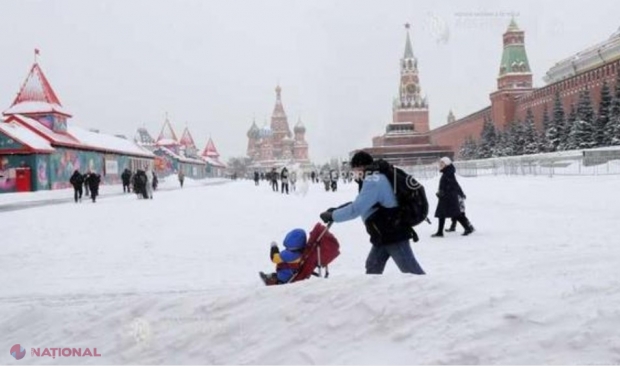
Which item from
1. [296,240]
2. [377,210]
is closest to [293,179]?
[296,240]

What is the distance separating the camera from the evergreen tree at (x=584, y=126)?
3781 cm

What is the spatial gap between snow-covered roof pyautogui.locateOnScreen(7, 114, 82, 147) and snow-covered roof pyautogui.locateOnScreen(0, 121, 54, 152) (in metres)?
0.40

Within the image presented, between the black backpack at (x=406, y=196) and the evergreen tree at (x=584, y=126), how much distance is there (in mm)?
37420

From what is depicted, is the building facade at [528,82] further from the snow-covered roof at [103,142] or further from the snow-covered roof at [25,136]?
the snow-covered roof at [25,136]

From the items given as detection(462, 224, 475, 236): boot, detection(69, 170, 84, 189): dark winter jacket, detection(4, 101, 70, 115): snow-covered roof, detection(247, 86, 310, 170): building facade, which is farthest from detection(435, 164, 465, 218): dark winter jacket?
detection(247, 86, 310, 170): building facade

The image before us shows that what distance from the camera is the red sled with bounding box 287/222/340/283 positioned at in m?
4.77

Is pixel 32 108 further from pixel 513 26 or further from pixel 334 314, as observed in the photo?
pixel 513 26

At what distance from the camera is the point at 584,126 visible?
125 feet

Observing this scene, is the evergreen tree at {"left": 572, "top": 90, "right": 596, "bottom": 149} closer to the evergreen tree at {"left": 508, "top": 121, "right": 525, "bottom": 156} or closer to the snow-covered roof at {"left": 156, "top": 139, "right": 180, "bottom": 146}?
the evergreen tree at {"left": 508, "top": 121, "right": 525, "bottom": 156}

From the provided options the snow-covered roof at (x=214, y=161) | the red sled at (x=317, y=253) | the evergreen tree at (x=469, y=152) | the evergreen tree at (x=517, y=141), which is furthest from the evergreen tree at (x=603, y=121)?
the snow-covered roof at (x=214, y=161)

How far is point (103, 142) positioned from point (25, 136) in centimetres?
943

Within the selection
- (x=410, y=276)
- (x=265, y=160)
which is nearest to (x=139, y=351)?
(x=410, y=276)

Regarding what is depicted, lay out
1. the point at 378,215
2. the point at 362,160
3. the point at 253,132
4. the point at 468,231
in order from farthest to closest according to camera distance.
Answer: the point at 253,132, the point at 468,231, the point at 362,160, the point at 378,215

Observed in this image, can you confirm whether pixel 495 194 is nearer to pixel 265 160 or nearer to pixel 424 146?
pixel 424 146
